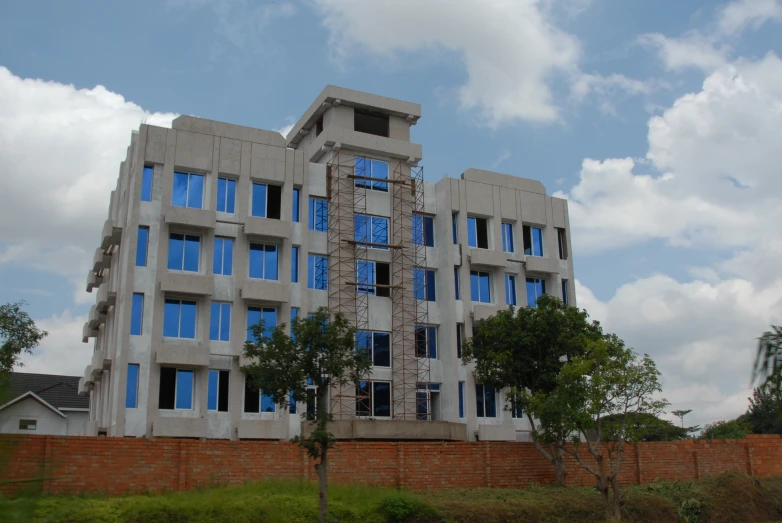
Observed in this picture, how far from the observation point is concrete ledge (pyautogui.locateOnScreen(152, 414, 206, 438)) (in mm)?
29141

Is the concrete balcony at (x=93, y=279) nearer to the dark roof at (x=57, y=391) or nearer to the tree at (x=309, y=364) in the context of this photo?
the dark roof at (x=57, y=391)

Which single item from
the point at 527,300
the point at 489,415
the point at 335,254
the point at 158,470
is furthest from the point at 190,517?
the point at 527,300

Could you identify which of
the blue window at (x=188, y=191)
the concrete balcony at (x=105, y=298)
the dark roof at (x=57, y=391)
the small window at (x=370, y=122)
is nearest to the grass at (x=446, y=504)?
the concrete balcony at (x=105, y=298)

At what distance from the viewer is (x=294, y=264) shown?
33.7 m

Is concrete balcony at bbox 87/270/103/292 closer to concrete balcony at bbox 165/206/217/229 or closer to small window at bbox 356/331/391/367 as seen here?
concrete balcony at bbox 165/206/217/229

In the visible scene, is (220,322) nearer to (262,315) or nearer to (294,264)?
(262,315)

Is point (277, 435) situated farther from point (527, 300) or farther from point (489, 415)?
point (527, 300)

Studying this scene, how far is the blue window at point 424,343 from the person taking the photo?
1408 inches

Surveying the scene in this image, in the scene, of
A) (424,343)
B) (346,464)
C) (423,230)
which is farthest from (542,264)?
(346,464)

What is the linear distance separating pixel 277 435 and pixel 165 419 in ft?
13.8

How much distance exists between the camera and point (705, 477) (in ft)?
102

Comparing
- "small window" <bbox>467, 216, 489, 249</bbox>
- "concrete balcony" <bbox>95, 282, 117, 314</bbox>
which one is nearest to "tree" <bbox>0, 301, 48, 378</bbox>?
"concrete balcony" <bbox>95, 282, 117, 314</bbox>

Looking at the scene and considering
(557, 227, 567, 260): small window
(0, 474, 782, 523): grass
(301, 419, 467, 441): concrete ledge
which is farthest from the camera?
(557, 227, 567, 260): small window

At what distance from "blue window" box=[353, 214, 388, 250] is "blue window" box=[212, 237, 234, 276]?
552cm
